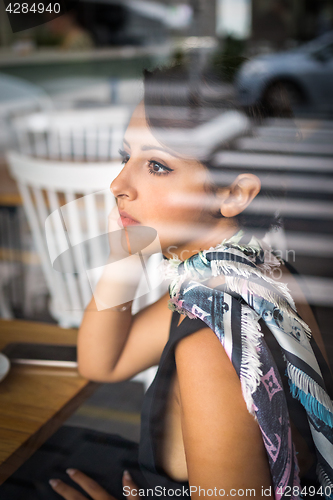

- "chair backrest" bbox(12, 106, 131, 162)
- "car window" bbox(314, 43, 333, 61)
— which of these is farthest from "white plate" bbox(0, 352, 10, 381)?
"car window" bbox(314, 43, 333, 61)

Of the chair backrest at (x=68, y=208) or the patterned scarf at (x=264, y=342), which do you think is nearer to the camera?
the patterned scarf at (x=264, y=342)

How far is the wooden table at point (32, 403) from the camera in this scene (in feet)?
1.75

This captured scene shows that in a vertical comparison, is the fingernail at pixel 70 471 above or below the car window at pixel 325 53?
below

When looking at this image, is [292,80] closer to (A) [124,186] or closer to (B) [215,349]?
(A) [124,186]

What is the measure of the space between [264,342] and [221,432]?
0.10m

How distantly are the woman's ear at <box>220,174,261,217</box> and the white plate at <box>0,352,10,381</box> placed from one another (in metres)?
0.42

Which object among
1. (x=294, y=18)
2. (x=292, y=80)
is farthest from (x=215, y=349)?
(x=294, y=18)

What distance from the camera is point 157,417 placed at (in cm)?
54

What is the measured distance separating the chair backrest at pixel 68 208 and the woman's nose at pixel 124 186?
0.03 meters

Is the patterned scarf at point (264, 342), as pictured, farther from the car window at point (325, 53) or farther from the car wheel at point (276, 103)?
the car window at point (325, 53)

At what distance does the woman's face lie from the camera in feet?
1.57

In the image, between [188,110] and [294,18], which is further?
[294,18]

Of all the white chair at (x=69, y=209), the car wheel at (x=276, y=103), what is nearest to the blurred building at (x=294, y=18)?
the white chair at (x=69, y=209)

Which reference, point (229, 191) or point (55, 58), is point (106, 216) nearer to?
point (229, 191)
